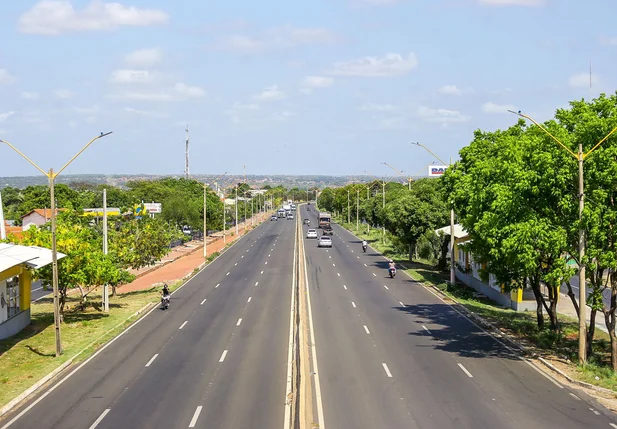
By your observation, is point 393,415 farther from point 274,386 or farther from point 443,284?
point 443,284

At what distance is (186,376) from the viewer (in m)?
22.6

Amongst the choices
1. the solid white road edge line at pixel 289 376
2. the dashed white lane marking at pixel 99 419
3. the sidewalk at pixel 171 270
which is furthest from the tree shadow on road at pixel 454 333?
the sidewalk at pixel 171 270

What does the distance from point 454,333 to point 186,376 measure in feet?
42.7

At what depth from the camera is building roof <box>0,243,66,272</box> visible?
27.6 m

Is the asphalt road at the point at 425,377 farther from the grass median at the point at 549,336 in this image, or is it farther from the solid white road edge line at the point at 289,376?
the grass median at the point at 549,336

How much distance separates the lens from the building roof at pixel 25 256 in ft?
90.6

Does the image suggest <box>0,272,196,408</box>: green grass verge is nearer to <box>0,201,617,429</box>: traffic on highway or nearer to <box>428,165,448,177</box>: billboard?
<box>0,201,617,429</box>: traffic on highway

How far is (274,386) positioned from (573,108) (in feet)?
48.5

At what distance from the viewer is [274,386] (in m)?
21.2

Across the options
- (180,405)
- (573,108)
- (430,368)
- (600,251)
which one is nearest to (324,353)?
(430,368)

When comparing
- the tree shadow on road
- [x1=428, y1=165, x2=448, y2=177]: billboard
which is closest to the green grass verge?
the tree shadow on road

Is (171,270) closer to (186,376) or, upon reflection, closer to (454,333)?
(454,333)

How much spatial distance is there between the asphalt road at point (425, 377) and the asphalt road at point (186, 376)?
1.87m

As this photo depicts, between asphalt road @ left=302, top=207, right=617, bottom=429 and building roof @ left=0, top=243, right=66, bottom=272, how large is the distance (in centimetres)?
1230
